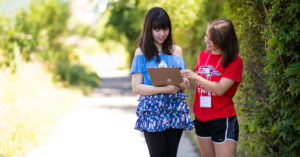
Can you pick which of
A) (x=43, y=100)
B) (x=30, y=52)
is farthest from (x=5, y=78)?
(x=30, y=52)

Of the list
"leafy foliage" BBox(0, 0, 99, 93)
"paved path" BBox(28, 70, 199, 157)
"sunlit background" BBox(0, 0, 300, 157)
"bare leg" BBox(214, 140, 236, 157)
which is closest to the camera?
"sunlit background" BBox(0, 0, 300, 157)

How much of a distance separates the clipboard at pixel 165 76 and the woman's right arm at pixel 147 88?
55 millimetres

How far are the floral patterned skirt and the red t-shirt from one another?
15 cm

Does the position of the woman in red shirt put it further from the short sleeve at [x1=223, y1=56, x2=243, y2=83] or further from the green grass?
the green grass

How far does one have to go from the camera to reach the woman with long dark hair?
3193mm

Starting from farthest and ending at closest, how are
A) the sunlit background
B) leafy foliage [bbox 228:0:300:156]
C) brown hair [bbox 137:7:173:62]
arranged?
brown hair [bbox 137:7:173:62], the sunlit background, leafy foliage [bbox 228:0:300:156]

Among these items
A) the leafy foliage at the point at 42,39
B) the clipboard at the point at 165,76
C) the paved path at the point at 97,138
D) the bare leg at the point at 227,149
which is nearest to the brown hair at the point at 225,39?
the clipboard at the point at 165,76

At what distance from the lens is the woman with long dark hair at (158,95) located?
3193 millimetres

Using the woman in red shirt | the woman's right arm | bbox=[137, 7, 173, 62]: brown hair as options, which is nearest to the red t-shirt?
the woman in red shirt

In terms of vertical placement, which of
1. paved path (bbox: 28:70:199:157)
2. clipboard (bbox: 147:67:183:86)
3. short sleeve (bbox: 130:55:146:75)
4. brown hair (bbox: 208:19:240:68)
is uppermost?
brown hair (bbox: 208:19:240:68)

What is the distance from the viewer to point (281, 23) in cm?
298

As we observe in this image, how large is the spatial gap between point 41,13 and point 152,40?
1616 cm

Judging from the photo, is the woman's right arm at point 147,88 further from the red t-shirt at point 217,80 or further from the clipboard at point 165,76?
the red t-shirt at point 217,80

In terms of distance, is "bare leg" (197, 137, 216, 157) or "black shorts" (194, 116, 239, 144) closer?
"black shorts" (194, 116, 239, 144)
